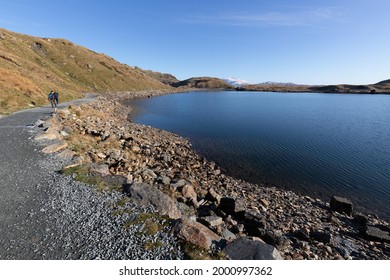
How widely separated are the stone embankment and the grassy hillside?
2168 centimetres

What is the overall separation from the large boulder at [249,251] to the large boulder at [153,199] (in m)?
3.89

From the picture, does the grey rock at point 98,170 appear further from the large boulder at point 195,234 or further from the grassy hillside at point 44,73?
the grassy hillside at point 44,73

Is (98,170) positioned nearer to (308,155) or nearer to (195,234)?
(195,234)

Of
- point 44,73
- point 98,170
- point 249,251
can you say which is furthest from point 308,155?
point 44,73

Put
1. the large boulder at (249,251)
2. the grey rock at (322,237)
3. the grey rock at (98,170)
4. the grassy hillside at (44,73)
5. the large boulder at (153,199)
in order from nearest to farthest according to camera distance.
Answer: the large boulder at (249,251), the large boulder at (153,199), the grey rock at (322,237), the grey rock at (98,170), the grassy hillside at (44,73)

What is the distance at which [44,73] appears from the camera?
75.8m

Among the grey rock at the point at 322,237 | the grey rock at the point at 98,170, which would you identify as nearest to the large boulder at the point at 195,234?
the grey rock at the point at 98,170

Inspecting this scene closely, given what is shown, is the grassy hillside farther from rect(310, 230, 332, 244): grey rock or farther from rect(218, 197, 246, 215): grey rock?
rect(310, 230, 332, 244): grey rock

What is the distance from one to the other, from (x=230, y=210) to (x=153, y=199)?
655 cm

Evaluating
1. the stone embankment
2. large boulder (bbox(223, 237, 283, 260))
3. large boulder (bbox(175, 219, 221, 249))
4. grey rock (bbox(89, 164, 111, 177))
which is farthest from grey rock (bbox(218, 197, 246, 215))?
grey rock (bbox(89, 164, 111, 177))

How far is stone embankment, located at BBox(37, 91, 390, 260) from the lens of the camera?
36.6 feet

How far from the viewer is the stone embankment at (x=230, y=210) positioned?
36.6ft
